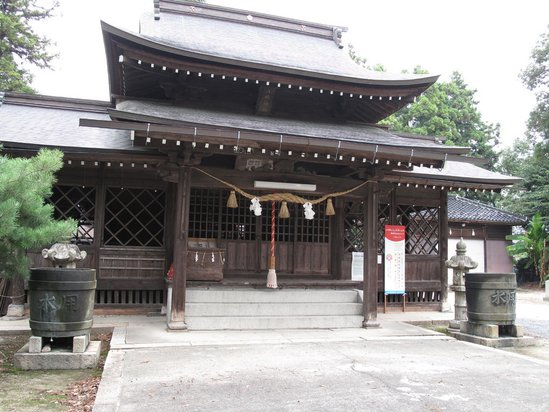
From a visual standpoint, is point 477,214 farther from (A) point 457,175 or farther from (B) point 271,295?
(B) point 271,295

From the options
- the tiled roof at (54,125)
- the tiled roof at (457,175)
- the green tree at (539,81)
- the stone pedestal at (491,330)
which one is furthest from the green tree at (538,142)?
the tiled roof at (54,125)

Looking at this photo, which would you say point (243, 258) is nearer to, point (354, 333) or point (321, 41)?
point (354, 333)

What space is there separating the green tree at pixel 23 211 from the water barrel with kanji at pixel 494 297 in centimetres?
673

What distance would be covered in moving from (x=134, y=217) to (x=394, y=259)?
19.9 ft

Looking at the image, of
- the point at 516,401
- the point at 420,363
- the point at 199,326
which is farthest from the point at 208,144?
the point at 516,401

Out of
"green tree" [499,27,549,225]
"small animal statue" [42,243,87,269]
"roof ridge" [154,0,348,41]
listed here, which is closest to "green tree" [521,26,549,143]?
"green tree" [499,27,549,225]

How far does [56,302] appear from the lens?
19.6 feet

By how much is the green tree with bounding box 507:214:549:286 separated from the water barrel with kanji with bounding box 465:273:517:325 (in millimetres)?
15702

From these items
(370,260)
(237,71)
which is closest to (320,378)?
(370,260)

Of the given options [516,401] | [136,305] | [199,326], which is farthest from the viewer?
[136,305]

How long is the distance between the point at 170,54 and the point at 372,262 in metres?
5.64

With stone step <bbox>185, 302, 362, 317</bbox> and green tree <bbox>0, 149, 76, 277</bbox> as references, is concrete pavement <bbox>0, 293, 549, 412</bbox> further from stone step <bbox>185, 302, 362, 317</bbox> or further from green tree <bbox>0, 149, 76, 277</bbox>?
green tree <bbox>0, 149, 76, 277</bbox>

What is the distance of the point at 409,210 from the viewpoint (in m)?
11.9

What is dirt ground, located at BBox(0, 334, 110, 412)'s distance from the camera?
462 centimetres
